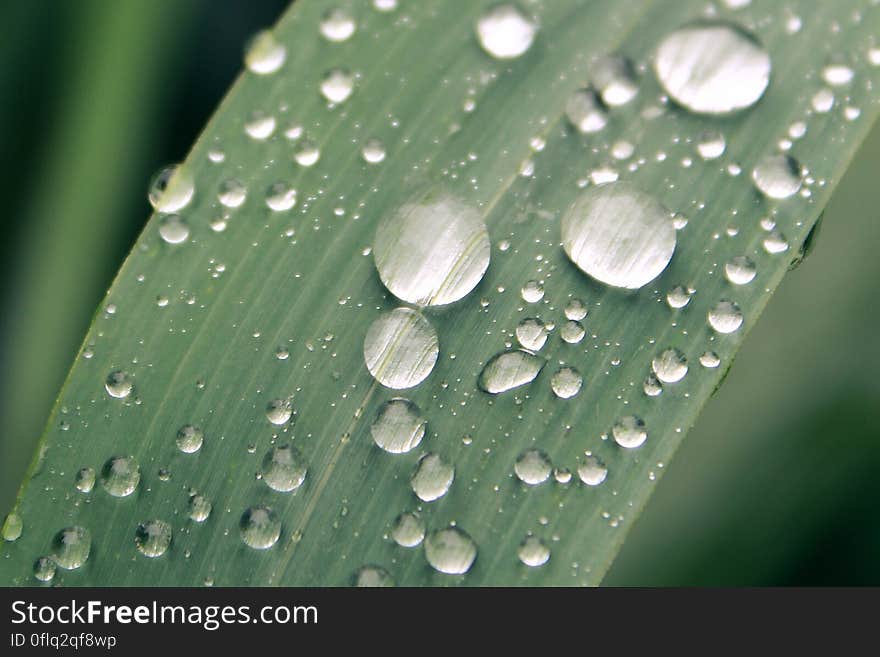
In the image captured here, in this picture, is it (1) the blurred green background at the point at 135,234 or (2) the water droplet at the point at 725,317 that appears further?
(1) the blurred green background at the point at 135,234

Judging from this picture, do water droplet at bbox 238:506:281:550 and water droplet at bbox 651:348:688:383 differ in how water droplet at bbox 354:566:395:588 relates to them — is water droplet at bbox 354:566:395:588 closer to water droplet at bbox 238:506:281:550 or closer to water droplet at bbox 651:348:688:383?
water droplet at bbox 238:506:281:550

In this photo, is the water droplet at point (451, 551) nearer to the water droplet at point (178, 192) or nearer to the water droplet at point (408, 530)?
the water droplet at point (408, 530)

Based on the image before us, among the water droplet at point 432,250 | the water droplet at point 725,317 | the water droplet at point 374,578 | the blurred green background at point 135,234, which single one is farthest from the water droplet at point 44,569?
the blurred green background at point 135,234

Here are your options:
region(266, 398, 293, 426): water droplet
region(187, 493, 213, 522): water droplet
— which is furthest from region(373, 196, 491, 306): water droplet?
region(187, 493, 213, 522): water droplet

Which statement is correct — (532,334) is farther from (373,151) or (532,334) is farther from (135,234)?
(135,234)

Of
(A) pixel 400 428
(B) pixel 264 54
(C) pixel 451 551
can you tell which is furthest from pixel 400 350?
(B) pixel 264 54

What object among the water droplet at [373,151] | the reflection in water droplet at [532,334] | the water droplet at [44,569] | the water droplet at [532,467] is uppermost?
the water droplet at [373,151]
